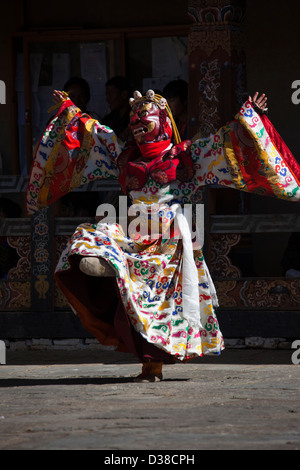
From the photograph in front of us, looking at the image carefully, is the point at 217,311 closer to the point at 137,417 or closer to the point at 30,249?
the point at 30,249

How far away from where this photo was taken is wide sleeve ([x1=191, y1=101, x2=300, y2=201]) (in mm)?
7395

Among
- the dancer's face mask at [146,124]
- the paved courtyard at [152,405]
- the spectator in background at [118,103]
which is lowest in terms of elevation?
the paved courtyard at [152,405]

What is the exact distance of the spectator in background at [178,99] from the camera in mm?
9727

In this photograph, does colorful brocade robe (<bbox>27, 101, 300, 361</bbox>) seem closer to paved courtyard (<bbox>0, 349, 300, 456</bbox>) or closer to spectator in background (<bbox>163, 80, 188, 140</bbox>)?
paved courtyard (<bbox>0, 349, 300, 456</bbox>)

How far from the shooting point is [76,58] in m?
11.0

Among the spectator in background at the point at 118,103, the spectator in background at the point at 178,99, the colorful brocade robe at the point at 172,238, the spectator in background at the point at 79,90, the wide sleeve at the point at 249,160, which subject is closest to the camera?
the colorful brocade robe at the point at 172,238

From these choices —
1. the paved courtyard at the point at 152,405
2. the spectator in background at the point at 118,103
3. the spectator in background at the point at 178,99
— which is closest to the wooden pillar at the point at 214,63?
the spectator in background at the point at 178,99

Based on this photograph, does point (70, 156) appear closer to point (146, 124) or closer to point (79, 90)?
point (146, 124)

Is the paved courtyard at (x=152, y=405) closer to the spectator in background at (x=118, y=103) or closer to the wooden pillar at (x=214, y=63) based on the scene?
the wooden pillar at (x=214, y=63)

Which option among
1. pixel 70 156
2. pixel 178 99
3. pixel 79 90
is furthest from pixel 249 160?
pixel 79 90

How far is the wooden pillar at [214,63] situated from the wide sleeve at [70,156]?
1.52 meters

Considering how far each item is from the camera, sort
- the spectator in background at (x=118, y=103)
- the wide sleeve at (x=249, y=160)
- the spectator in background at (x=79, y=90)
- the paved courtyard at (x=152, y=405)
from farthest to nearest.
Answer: the spectator in background at (x=79, y=90) < the spectator in background at (x=118, y=103) < the wide sleeve at (x=249, y=160) < the paved courtyard at (x=152, y=405)

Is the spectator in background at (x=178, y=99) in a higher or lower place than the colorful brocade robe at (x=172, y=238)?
higher

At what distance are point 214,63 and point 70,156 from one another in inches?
74.7
